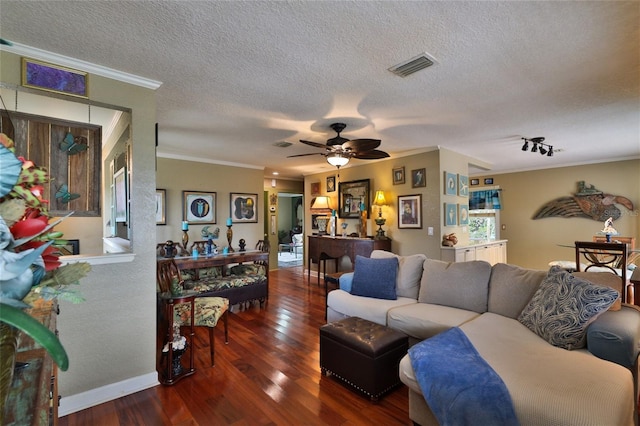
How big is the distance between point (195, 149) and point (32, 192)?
4.42 m

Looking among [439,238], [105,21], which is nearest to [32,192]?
[105,21]

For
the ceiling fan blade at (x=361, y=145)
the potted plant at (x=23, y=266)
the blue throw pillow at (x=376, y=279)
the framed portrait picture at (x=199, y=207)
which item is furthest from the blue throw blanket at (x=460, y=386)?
the framed portrait picture at (x=199, y=207)

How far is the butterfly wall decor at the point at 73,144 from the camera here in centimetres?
236

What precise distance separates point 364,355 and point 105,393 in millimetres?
1983

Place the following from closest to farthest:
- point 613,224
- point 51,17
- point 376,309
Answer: point 51,17 → point 376,309 → point 613,224

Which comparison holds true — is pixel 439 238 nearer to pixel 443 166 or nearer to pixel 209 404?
pixel 443 166

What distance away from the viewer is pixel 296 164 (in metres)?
6.17

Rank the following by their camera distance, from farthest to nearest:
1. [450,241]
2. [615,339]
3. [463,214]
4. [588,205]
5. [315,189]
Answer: [315,189] → [588,205] → [463,214] → [450,241] → [615,339]

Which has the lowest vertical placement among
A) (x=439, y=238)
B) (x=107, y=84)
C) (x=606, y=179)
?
(x=439, y=238)

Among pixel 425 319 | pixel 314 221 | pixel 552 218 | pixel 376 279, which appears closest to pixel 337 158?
pixel 376 279

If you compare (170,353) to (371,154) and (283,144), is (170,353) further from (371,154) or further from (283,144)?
(283,144)

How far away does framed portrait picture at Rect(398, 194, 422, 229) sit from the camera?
5.03 metres

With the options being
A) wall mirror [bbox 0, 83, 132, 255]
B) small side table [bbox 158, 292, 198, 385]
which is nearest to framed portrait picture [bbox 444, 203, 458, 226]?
small side table [bbox 158, 292, 198, 385]

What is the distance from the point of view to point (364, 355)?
223 cm
